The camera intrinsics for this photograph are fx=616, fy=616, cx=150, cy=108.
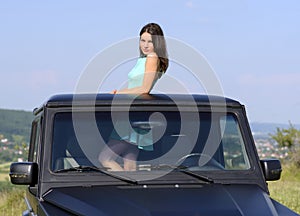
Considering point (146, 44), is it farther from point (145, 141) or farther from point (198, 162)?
point (198, 162)

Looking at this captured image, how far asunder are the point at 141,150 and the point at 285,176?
21.4m

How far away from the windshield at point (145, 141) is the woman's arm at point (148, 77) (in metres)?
0.39

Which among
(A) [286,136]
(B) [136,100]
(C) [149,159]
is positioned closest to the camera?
(C) [149,159]

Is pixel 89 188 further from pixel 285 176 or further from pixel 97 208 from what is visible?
pixel 285 176

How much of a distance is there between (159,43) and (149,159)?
1.17m

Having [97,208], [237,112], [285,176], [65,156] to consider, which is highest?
[237,112]

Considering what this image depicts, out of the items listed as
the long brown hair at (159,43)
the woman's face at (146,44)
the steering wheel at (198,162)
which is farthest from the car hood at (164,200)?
the woman's face at (146,44)

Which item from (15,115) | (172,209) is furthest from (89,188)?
(15,115)

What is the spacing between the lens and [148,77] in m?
4.92

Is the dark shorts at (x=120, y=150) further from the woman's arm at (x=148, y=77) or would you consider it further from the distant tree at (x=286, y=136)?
the distant tree at (x=286, y=136)

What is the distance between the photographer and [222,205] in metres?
3.65

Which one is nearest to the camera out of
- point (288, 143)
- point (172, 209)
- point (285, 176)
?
point (172, 209)

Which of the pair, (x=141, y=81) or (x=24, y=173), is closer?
(x=24, y=173)

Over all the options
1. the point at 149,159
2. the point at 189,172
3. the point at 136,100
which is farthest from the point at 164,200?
the point at 136,100
